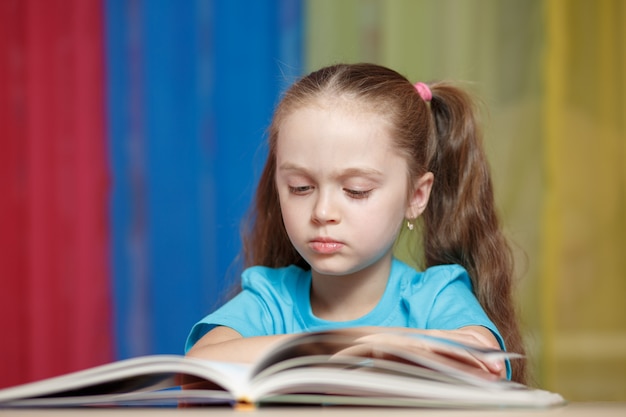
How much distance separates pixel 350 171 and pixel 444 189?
0.31 meters

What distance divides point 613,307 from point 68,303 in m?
1.59

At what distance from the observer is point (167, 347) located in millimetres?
2391

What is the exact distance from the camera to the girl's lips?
1.17 m

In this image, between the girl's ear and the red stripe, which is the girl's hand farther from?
the red stripe

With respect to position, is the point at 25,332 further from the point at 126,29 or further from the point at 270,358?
the point at 270,358

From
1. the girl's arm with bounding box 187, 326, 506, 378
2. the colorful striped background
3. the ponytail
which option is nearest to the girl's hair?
the ponytail

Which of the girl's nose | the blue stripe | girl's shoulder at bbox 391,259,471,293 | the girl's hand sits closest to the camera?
the girl's hand

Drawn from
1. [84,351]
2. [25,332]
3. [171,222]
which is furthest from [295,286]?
[25,332]

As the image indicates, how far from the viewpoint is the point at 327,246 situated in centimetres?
117

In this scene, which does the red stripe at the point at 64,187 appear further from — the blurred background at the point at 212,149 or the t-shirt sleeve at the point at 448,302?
the t-shirt sleeve at the point at 448,302

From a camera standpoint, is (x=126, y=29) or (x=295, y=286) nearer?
(x=295, y=286)

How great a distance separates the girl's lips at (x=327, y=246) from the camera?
45.9 inches

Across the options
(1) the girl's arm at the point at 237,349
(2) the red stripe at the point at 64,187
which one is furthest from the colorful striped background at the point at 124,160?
(1) the girl's arm at the point at 237,349

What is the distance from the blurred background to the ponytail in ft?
2.64
